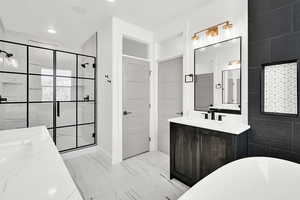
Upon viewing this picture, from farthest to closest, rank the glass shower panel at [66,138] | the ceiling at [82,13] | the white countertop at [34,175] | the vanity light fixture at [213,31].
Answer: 1. the glass shower panel at [66,138]
2. the ceiling at [82,13]
3. the vanity light fixture at [213,31]
4. the white countertop at [34,175]

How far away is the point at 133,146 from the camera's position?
291 centimetres

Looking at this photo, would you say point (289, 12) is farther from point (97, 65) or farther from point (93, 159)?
point (93, 159)

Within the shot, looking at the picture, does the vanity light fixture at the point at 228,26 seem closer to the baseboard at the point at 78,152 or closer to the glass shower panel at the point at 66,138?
the baseboard at the point at 78,152

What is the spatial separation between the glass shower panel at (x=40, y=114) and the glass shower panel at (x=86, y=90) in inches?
29.8

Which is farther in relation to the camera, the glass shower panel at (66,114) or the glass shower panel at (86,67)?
the glass shower panel at (66,114)

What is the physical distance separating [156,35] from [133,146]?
244 centimetres

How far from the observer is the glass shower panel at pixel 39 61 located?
10.8 feet

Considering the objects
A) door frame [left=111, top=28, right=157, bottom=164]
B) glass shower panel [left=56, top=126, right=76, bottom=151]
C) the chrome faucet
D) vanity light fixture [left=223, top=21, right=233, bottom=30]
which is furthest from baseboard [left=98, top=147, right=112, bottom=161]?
vanity light fixture [left=223, top=21, right=233, bottom=30]

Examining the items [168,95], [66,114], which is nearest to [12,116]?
[66,114]

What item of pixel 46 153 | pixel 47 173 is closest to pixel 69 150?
pixel 46 153

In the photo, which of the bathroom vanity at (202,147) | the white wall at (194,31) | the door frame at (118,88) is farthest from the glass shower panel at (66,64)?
the bathroom vanity at (202,147)

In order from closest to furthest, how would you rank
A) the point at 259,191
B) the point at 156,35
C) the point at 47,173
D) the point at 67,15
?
the point at 47,173 < the point at 259,191 < the point at 67,15 < the point at 156,35

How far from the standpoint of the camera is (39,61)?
3377 mm

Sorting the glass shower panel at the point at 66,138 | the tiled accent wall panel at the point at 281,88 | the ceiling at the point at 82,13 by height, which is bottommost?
the glass shower panel at the point at 66,138
